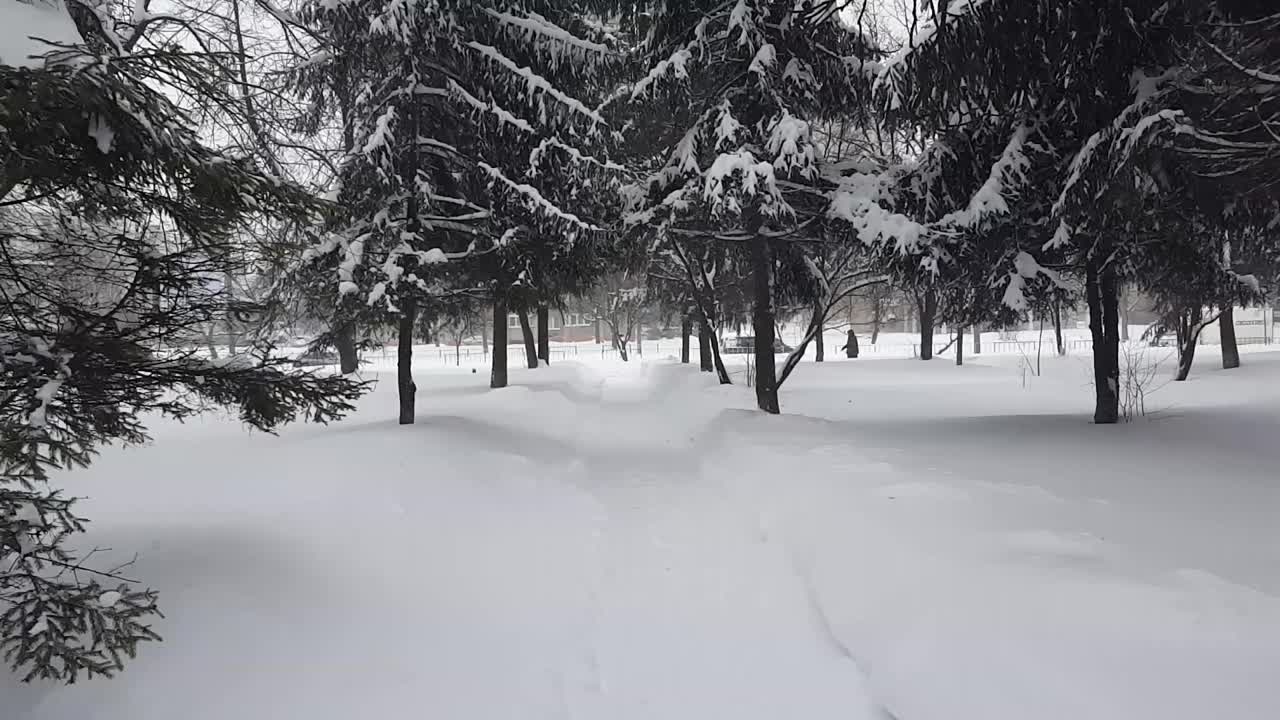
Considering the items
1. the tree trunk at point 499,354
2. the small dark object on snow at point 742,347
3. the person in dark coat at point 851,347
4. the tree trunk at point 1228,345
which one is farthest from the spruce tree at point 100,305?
the person in dark coat at point 851,347

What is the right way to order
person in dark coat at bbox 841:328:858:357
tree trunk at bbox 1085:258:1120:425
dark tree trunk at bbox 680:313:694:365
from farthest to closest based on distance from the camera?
person in dark coat at bbox 841:328:858:357, dark tree trunk at bbox 680:313:694:365, tree trunk at bbox 1085:258:1120:425

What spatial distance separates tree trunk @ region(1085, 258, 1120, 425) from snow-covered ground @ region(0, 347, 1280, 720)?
129cm

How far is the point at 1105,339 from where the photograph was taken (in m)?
10.4

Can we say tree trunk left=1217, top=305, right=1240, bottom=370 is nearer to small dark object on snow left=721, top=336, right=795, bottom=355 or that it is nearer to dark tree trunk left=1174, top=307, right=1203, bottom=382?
dark tree trunk left=1174, top=307, right=1203, bottom=382

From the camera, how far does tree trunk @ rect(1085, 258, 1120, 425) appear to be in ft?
33.3

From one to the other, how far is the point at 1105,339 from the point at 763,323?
5.16m

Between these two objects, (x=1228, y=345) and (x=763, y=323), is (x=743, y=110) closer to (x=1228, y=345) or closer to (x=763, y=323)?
(x=763, y=323)

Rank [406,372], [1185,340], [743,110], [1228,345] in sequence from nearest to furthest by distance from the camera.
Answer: [406,372], [743,110], [1185,340], [1228,345]

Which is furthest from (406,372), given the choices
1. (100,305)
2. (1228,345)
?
(1228,345)

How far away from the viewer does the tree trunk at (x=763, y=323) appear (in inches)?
486

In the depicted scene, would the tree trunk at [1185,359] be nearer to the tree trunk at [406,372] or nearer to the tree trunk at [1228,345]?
the tree trunk at [1228,345]

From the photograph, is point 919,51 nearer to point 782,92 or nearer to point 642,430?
point 782,92

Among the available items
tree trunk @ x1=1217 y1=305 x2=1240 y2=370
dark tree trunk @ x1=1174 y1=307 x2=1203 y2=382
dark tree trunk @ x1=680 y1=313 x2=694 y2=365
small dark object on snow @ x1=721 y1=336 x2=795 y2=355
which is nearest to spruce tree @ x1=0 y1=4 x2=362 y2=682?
dark tree trunk @ x1=1174 y1=307 x2=1203 y2=382

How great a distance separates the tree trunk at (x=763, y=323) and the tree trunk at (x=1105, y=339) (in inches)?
190
